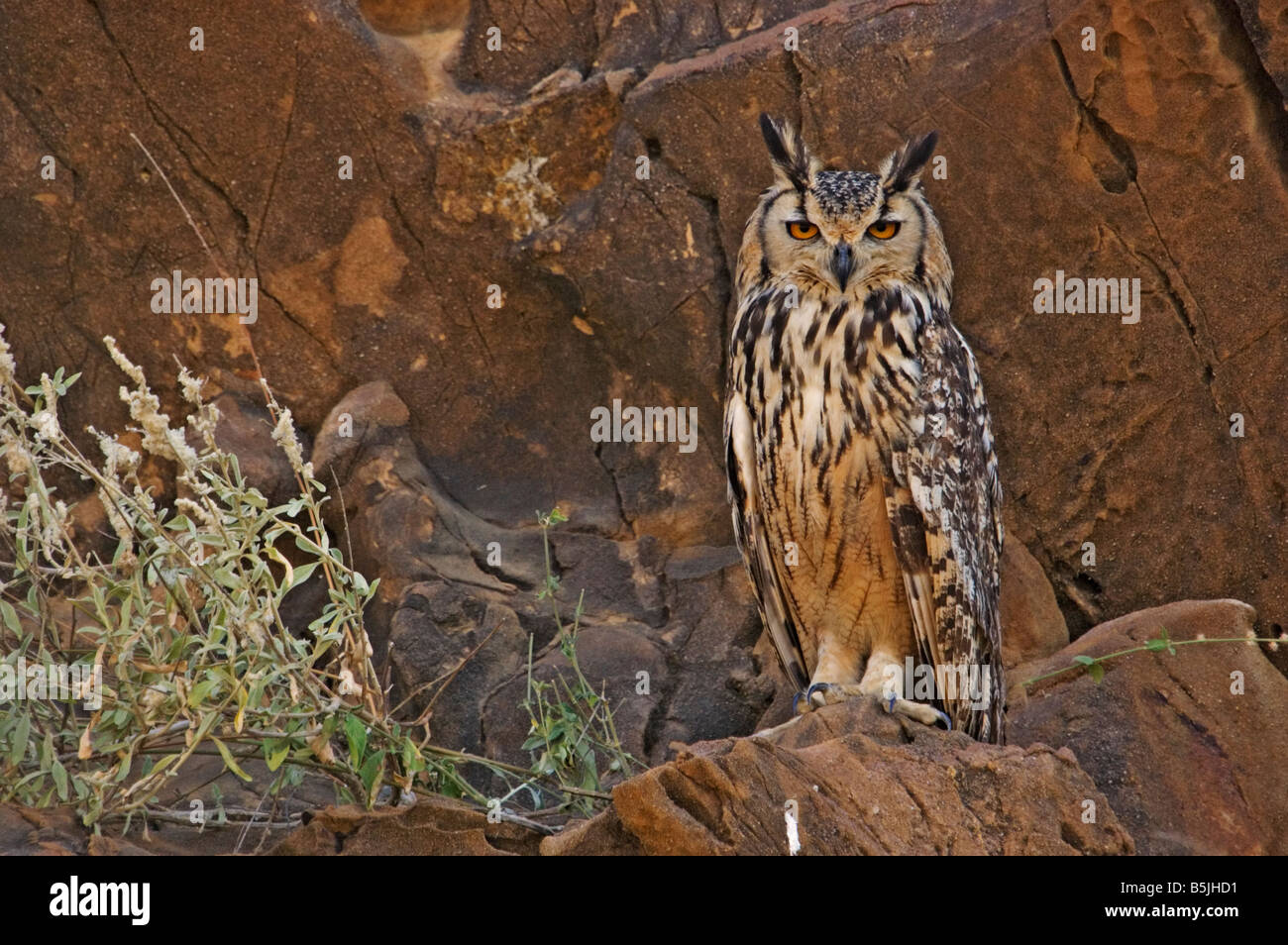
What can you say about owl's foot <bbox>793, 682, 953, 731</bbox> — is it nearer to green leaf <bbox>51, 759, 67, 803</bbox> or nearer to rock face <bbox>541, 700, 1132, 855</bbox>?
rock face <bbox>541, 700, 1132, 855</bbox>

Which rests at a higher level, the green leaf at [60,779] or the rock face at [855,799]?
the green leaf at [60,779]

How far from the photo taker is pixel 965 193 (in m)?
5.00

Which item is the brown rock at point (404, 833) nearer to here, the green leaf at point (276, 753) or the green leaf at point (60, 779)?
the green leaf at point (276, 753)

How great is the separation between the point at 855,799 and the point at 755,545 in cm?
129

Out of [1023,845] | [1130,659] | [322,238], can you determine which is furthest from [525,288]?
[1023,845]

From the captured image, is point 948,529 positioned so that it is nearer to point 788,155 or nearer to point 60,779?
point 788,155

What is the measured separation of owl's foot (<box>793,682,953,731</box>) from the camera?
3994 mm

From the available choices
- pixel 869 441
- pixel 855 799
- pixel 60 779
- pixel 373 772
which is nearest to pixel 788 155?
pixel 869 441

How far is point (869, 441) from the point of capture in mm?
4148

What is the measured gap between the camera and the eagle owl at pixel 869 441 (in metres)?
4.14

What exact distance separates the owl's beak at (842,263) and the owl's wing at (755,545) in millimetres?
503

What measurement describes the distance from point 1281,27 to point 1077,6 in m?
0.63

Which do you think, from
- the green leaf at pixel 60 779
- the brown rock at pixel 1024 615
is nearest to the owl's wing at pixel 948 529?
the brown rock at pixel 1024 615

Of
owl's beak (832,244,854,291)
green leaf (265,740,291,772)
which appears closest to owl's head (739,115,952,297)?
owl's beak (832,244,854,291)
